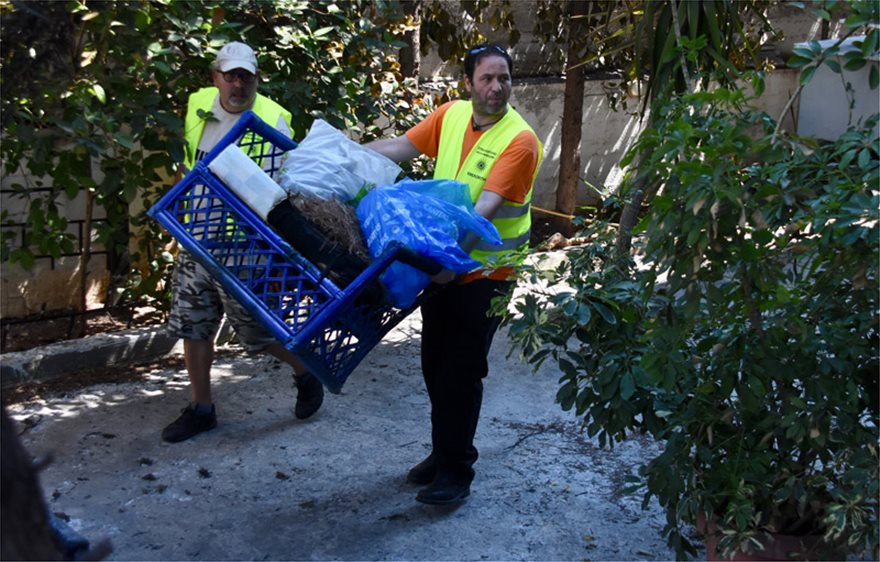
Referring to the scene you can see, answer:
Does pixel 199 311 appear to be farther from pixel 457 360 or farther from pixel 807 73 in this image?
pixel 807 73

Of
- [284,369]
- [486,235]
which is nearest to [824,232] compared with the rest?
[486,235]

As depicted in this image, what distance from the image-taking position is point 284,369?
235 inches

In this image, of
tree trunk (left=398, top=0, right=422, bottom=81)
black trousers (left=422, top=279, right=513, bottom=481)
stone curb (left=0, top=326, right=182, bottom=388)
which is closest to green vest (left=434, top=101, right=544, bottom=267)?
black trousers (left=422, top=279, right=513, bottom=481)

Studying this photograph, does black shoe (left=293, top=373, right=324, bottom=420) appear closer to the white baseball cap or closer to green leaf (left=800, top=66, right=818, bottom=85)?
the white baseball cap

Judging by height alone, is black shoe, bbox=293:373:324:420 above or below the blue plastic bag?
below

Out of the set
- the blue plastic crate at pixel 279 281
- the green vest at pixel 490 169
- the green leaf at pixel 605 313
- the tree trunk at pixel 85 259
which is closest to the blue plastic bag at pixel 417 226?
the blue plastic crate at pixel 279 281

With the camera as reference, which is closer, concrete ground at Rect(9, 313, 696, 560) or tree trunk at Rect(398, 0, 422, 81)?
concrete ground at Rect(9, 313, 696, 560)

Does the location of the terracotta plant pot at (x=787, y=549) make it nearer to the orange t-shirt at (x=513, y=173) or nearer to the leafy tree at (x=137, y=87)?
the orange t-shirt at (x=513, y=173)

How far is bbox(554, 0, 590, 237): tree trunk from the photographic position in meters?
8.55

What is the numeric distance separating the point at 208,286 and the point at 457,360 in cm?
127

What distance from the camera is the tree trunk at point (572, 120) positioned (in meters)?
8.55

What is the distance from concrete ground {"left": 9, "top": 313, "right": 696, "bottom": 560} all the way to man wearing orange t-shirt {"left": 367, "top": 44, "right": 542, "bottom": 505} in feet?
0.91

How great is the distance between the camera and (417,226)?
12.5ft

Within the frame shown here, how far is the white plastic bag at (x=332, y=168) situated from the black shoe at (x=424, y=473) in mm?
1214
